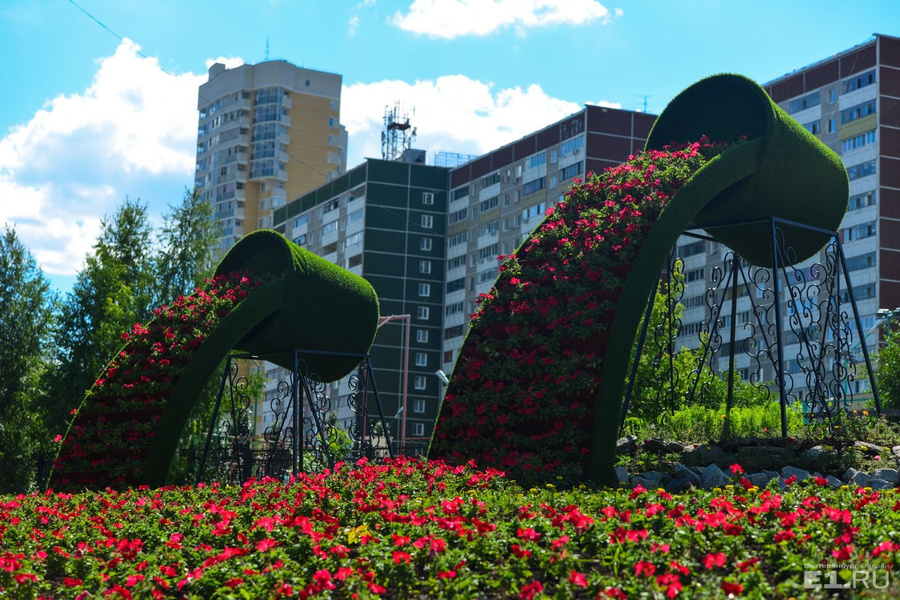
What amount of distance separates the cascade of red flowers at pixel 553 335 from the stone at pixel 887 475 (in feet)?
8.30

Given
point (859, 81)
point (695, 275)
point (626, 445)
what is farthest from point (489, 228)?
point (626, 445)

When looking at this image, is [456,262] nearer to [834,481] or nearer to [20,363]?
[20,363]

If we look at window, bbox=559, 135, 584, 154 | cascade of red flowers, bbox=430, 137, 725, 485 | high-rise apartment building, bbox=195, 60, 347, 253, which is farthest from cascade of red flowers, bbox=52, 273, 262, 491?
high-rise apartment building, bbox=195, 60, 347, 253

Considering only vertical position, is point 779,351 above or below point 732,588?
above

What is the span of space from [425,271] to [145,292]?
45.3 metres

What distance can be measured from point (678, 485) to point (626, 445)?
154 cm

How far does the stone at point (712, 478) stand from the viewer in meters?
9.92

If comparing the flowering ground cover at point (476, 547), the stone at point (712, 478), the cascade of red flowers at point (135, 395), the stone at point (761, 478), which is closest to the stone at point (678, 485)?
the stone at point (712, 478)

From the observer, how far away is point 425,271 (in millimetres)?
73312

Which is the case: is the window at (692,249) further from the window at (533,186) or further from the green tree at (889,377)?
the green tree at (889,377)

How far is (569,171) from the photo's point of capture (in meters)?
62.2

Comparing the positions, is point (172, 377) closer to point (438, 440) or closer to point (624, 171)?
point (438, 440)

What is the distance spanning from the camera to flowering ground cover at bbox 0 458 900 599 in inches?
207

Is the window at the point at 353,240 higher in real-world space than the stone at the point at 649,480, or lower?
higher
